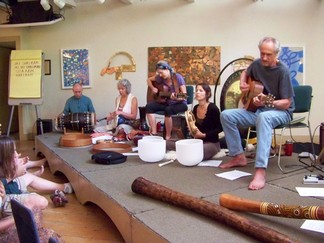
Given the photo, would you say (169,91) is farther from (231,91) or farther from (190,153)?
(190,153)

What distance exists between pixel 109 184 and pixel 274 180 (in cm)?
122

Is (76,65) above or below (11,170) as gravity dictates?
above

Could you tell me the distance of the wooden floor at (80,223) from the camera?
7.05 feet

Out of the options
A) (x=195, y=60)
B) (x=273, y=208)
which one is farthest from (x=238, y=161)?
(x=195, y=60)

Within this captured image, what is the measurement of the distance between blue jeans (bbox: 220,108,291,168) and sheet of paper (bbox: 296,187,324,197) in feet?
0.98

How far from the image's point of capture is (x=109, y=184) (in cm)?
241

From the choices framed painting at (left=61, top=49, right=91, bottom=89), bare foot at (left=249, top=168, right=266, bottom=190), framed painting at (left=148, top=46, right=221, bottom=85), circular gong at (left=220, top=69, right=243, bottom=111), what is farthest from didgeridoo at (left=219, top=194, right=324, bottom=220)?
framed painting at (left=61, top=49, right=91, bottom=89)

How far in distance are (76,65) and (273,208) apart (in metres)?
5.18

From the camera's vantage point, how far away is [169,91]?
4.09m

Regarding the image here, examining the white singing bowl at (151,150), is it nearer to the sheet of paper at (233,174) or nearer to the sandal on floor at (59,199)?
the sheet of paper at (233,174)

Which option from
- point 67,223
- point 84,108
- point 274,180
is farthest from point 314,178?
point 84,108

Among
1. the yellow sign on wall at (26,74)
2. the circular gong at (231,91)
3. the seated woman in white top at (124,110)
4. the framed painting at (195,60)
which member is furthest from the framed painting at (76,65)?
the circular gong at (231,91)

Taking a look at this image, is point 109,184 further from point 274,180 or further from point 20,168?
point 274,180

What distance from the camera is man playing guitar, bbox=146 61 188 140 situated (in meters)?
4.00
